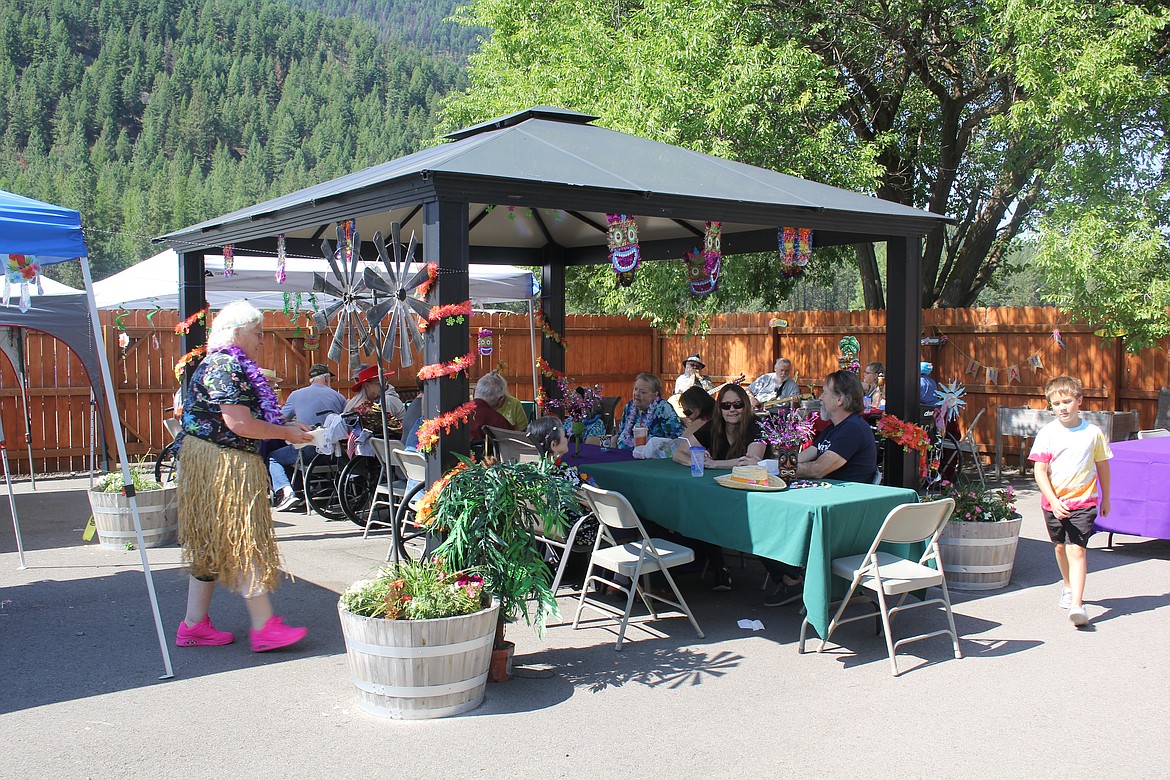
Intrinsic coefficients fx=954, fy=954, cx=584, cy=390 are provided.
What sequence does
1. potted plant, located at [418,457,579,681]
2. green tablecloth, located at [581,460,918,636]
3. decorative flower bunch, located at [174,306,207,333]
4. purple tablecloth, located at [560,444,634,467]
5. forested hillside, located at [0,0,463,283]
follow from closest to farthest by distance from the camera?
1. potted plant, located at [418,457,579,681]
2. green tablecloth, located at [581,460,918,636]
3. purple tablecloth, located at [560,444,634,467]
4. decorative flower bunch, located at [174,306,207,333]
5. forested hillside, located at [0,0,463,283]

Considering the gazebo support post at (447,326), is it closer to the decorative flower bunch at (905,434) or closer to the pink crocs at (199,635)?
the pink crocs at (199,635)

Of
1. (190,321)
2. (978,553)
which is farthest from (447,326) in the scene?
(190,321)

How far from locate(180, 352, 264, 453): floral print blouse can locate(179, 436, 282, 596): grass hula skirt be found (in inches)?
2.2

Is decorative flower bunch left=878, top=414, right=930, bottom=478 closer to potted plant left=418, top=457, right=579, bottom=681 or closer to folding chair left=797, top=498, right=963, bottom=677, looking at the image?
folding chair left=797, top=498, right=963, bottom=677

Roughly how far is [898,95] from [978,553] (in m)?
8.91

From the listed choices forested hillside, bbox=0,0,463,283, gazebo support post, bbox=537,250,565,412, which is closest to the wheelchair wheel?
gazebo support post, bbox=537,250,565,412

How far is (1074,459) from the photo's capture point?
5367 mm

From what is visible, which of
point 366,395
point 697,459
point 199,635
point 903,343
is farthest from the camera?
point 366,395

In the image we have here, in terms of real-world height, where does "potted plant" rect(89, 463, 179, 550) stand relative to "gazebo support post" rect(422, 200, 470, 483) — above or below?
below

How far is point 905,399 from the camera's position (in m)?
6.92

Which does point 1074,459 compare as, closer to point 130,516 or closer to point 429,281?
point 429,281

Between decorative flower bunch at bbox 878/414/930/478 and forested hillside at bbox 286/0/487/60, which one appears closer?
decorative flower bunch at bbox 878/414/930/478

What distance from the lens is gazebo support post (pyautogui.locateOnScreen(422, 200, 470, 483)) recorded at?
4883mm

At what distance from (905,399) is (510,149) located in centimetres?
337
